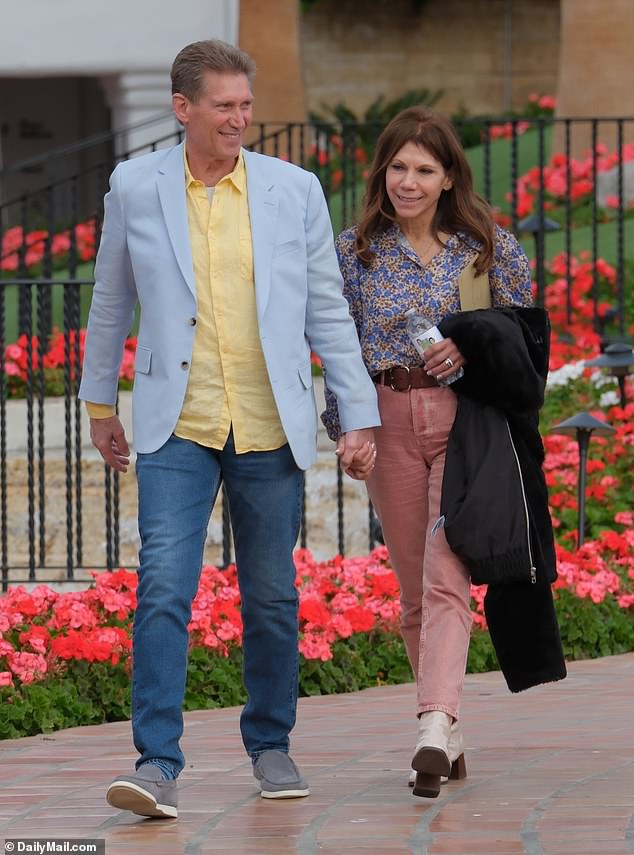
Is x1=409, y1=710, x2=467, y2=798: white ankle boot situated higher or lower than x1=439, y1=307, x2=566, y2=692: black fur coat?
lower

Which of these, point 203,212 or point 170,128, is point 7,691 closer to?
point 203,212

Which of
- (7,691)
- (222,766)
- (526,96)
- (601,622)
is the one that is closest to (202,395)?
(222,766)

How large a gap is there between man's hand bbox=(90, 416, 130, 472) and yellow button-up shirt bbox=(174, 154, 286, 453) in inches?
13.5

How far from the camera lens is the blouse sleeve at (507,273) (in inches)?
177

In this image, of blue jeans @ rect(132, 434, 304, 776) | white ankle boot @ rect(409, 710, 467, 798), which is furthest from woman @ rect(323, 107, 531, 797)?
blue jeans @ rect(132, 434, 304, 776)

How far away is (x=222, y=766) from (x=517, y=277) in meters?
1.46

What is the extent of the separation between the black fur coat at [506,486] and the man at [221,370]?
238mm

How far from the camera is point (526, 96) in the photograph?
24.2 metres

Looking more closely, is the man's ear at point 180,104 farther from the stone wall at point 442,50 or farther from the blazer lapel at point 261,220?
the stone wall at point 442,50

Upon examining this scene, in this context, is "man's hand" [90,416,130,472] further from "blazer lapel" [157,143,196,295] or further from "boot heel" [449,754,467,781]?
"boot heel" [449,754,467,781]

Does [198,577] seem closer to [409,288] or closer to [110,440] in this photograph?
[110,440]

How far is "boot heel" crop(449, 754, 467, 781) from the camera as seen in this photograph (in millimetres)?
4512

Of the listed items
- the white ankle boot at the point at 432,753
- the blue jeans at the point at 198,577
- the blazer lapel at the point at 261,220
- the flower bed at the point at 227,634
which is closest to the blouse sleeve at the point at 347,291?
the blue jeans at the point at 198,577

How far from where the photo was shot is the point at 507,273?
4.51 meters
